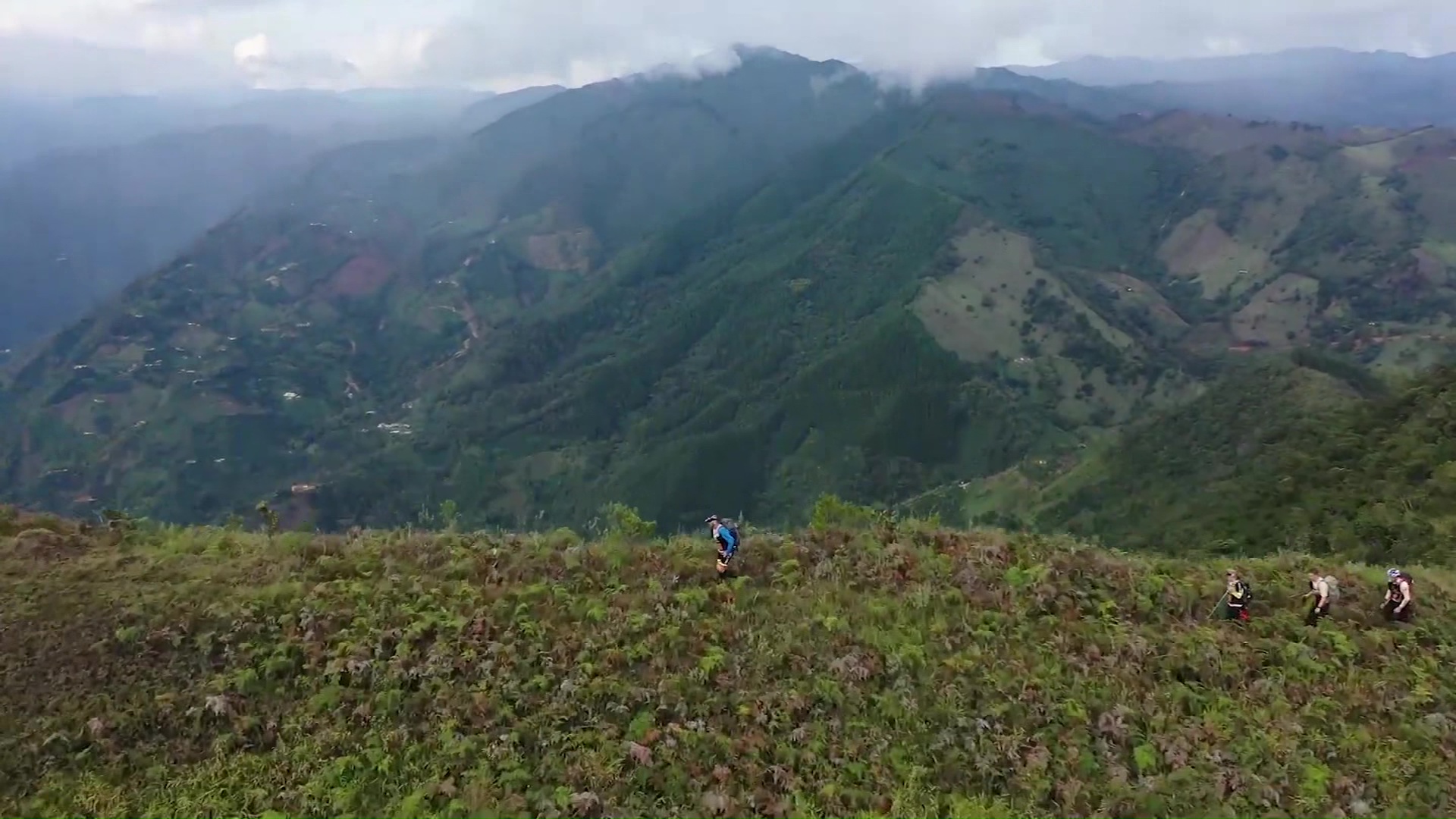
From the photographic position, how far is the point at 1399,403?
189 ft

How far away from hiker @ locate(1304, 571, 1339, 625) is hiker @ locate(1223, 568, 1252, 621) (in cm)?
135

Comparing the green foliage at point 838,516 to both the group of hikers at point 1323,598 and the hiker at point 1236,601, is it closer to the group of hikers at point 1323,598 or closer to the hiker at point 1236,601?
the group of hikers at point 1323,598

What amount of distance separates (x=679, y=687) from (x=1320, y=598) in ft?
46.4

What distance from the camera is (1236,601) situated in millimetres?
19500

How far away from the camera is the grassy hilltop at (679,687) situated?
1487 cm

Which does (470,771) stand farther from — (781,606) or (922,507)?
(922,507)

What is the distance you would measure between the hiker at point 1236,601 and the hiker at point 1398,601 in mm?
3050

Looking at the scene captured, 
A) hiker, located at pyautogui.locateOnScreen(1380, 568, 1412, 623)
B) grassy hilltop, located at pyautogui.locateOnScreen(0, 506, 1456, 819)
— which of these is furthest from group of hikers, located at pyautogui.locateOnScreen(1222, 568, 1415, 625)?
grassy hilltop, located at pyautogui.locateOnScreen(0, 506, 1456, 819)

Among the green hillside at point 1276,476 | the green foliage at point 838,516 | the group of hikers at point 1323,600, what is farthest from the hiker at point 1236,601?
the green hillside at point 1276,476

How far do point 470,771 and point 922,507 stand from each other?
100 meters

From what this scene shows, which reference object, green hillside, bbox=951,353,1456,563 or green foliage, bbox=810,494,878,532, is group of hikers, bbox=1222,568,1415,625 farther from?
green hillside, bbox=951,353,1456,563

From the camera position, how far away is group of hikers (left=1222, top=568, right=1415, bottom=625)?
19.6 meters

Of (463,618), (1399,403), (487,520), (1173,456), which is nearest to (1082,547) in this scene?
(463,618)

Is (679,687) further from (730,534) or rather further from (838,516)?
(838,516)
